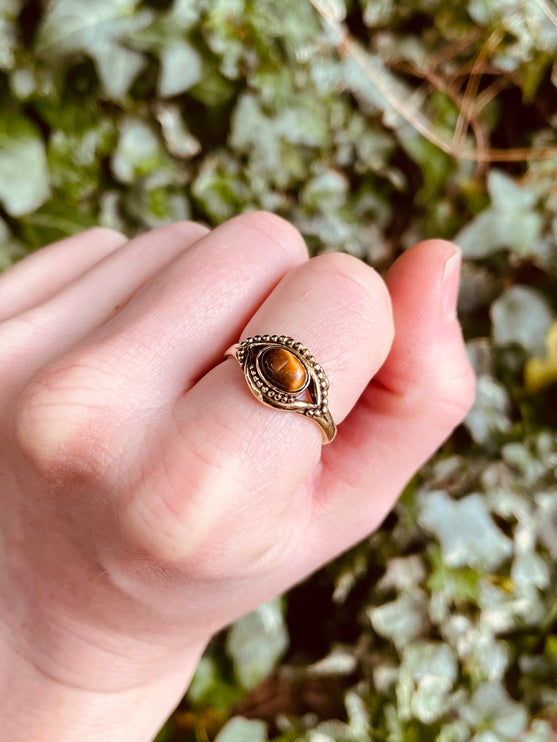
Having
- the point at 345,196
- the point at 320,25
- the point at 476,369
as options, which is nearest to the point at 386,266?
the point at 345,196

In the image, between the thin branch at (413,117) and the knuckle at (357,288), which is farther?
the thin branch at (413,117)

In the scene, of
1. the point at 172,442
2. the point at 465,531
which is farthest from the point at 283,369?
the point at 465,531

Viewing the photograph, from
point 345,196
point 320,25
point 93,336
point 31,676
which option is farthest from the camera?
point 345,196

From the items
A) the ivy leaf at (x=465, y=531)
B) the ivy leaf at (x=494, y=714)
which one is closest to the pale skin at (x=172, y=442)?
the ivy leaf at (x=465, y=531)

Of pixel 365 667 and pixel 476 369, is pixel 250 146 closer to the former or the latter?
pixel 476 369

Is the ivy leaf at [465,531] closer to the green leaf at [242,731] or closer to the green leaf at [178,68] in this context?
the green leaf at [242,731]

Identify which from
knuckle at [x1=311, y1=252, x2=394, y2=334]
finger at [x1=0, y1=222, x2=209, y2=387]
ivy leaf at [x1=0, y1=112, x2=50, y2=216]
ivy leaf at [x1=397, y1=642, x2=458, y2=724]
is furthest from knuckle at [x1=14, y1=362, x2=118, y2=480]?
ivy leaf at [x1=397, y1=642, x2=458, y2=724]
